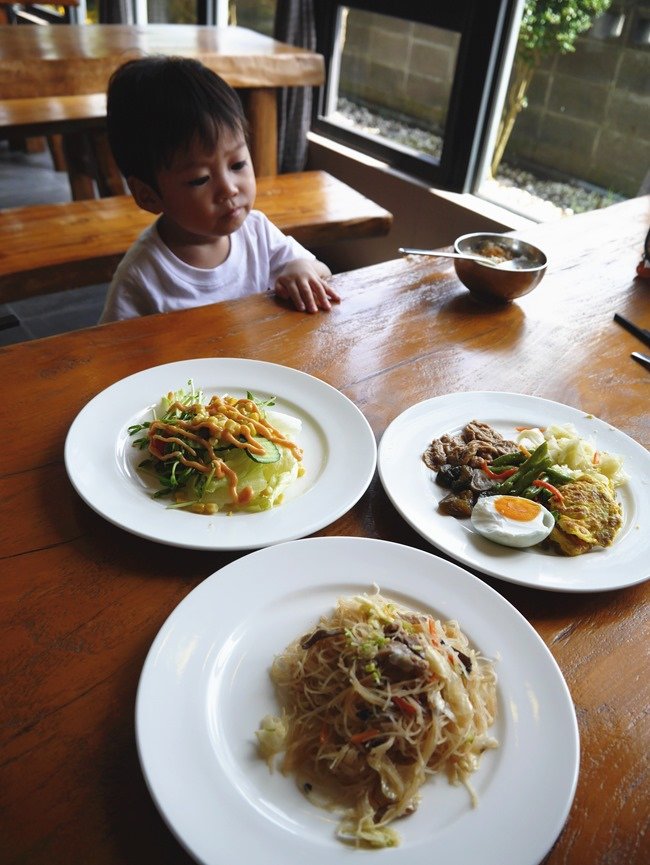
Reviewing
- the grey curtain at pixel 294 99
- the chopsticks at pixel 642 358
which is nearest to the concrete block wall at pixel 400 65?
the grey curtain at pixel 294 99

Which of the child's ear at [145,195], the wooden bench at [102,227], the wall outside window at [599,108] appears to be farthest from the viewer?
the wall outside window at [599,108]

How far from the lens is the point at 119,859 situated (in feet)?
2.17

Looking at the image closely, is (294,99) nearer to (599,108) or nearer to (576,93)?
(576,93)

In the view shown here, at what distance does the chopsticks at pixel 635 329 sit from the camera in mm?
1721

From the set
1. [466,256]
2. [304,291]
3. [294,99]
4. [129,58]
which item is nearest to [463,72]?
[294,99]

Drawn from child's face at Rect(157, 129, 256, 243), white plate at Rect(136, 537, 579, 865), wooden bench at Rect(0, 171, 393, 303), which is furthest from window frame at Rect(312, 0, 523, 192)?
white plate at Rect(136, 537, 579, 865)

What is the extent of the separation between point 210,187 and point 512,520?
4.18 feet

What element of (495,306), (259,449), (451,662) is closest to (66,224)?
(495,306)

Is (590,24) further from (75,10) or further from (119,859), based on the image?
(75,10)

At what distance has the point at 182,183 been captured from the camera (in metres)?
1.79

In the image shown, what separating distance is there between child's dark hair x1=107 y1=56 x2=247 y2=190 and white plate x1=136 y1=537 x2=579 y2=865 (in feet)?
4.20

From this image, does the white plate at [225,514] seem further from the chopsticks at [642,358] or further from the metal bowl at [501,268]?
the chopsticks at [642,358]

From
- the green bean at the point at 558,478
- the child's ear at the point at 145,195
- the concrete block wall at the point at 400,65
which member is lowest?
the green bean at the point at 558,478

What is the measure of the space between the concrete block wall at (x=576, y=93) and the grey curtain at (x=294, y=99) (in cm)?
34
